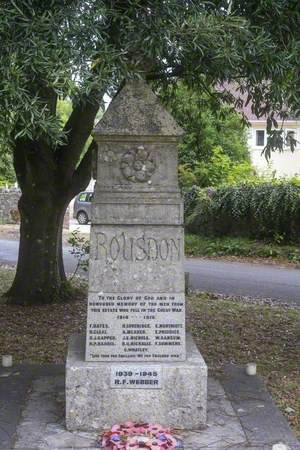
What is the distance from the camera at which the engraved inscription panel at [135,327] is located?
4.55 m

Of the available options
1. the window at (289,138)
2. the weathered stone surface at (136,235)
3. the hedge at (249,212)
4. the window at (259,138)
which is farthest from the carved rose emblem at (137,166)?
the window at (259,138)

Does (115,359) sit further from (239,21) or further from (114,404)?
(239,21)

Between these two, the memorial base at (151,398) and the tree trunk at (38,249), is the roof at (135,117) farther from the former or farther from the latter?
the tree trunk at (38,249)

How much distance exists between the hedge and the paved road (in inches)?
75.4

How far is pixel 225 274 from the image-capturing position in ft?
50.0

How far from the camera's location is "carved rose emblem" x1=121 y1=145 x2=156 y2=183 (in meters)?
4.54

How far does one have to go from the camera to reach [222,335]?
25.5 feet

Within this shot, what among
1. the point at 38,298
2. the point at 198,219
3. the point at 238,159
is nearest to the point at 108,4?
the point at 38,298

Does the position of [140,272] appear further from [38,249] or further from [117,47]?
[38,249]

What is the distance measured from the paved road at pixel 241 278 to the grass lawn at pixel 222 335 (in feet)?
6.42

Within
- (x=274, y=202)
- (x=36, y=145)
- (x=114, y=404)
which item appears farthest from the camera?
(x=274, y=202)

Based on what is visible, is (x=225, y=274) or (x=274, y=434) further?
(x=225, y=274)

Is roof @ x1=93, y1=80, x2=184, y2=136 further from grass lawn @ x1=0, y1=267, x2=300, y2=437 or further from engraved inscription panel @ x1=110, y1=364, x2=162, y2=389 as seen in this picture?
grass lawn @ x1=0, y1=267, x2=300, y2=437

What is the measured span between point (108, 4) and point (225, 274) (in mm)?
11528
